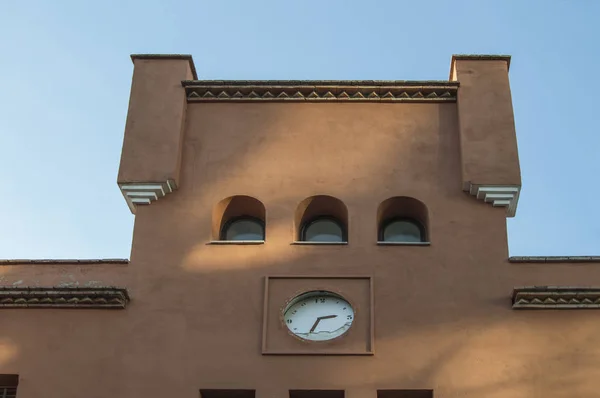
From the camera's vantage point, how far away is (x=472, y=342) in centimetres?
1953

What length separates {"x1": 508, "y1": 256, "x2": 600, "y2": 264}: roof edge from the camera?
20.2 m

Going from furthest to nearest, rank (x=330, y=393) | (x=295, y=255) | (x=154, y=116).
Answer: (x=154, y=116)
(x=295, y=255)
(x=330, y=393)

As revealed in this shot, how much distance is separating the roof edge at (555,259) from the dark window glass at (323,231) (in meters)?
3.08

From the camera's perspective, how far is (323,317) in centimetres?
1994

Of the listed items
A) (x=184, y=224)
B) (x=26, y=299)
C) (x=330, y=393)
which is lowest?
(x=330, y=393)

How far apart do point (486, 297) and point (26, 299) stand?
739 cm

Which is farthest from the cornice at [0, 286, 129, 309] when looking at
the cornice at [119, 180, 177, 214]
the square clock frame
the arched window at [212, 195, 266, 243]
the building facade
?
the square clock frame

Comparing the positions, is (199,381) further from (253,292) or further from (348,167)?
(348,167)

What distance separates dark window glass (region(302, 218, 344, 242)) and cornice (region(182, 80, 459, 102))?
2298 millimetres

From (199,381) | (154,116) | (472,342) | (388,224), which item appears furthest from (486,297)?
(154,116)

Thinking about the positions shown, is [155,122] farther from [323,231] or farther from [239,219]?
[323,231]

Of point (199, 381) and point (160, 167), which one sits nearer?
point (199, 381)

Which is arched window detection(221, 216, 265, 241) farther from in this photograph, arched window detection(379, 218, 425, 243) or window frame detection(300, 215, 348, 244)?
arched window detection(379, 218, 425, 243)

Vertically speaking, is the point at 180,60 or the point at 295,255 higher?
the point at 180,60
